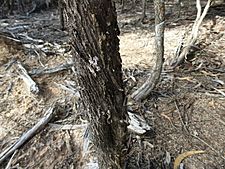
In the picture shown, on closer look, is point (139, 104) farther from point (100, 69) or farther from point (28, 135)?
point (100, 69)

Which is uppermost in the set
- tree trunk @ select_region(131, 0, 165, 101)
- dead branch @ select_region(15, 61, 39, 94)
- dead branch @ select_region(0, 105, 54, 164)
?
tree trunk @ select_region(131, 0, 165, 101)

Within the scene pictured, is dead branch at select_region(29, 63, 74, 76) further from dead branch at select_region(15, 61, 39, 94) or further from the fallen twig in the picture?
the fallen twig

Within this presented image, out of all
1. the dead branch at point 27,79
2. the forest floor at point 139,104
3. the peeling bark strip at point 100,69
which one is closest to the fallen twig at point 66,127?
the forest floor at point 139,104

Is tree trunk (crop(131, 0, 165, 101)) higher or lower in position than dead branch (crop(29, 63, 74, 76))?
higher

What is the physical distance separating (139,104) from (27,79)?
44.0 inches

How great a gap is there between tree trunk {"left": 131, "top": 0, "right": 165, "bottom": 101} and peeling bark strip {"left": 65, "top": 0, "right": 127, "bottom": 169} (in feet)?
2.71

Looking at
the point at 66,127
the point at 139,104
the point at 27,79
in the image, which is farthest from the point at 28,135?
the point at 139,104

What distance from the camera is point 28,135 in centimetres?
239

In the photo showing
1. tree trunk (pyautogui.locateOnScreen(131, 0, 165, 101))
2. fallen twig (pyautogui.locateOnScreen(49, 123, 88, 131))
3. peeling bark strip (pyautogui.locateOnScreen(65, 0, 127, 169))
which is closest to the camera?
peeling bark strip (pyautogui.locateOnScreen(65, 0, 127, 169))

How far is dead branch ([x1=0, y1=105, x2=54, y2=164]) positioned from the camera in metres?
2.30

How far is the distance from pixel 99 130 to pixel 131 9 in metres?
4.42

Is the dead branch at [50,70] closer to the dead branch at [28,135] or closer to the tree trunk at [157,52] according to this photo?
the dead branch at [28,135]

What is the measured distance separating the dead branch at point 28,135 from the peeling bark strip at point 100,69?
842mm

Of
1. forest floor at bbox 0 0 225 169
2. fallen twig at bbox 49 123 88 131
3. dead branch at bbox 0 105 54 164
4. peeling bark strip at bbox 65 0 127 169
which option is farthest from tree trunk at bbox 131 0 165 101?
peeling bark strip at bbox 65 0 127 169
